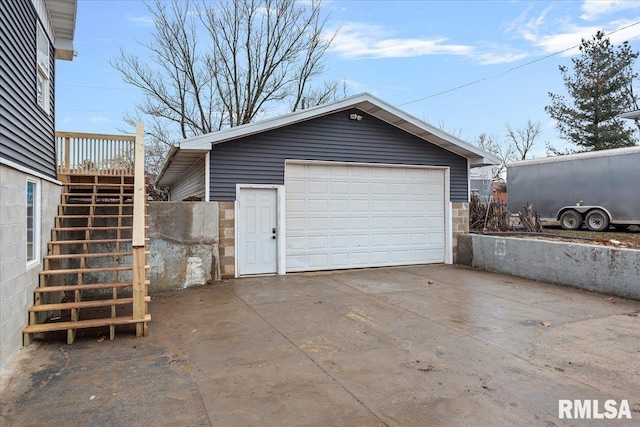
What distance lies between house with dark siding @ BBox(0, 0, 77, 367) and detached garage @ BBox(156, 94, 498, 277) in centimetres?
229

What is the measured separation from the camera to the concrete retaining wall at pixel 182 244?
7.13 meters

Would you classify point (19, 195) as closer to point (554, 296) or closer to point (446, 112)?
point (554, 296)

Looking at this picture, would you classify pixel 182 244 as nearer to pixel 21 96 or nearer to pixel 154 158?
pixel 21 96

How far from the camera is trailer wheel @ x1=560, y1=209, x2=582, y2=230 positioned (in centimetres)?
1320

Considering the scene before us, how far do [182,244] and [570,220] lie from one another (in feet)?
41.7

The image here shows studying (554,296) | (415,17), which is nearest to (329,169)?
(554,296)

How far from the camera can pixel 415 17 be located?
43.2 feet

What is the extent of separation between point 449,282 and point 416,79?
541 inches

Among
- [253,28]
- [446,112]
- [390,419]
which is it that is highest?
[253,28]

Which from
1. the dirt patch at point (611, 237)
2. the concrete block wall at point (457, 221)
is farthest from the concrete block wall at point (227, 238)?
the dirt patch at point (611, 237)

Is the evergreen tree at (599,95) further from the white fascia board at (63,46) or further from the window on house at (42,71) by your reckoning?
the window on house at (42,71)

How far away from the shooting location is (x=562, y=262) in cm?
738

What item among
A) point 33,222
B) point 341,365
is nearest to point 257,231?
point 33,222

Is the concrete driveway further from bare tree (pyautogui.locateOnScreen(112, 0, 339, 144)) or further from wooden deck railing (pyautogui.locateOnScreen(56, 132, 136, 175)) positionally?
bare tree (pyautogui.locateOnScreen(112, 0, 339, 144))
